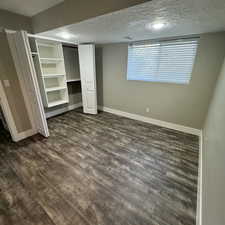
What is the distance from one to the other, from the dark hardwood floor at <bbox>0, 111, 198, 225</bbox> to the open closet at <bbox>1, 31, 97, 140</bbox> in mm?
820

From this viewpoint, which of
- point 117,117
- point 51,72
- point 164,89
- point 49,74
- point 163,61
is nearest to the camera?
point 163,61

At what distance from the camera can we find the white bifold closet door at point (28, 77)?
84.6 inches

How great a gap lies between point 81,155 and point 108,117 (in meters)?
1.82

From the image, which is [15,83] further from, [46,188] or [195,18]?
[195,18]

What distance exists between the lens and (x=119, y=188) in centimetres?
166

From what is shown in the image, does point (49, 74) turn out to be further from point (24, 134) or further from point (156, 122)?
point (156, 122)

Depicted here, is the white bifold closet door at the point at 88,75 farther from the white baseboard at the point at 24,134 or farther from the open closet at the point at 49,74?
the white baseboard at the point at 24,134

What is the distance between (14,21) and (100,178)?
3.43m

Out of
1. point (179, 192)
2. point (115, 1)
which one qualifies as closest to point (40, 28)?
point (115, 1)

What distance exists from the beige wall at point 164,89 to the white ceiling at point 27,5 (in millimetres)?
1846

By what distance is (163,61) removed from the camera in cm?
293

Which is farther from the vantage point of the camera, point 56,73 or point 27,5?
point 56,73

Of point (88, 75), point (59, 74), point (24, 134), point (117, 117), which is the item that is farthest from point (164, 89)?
point (24, 134)

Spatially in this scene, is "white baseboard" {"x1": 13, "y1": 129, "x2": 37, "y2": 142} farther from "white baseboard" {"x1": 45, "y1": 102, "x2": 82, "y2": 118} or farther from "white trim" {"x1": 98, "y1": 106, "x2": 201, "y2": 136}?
"white trim" {"x1": 98, "y1": 106, "x2": 201, "y2": 136}
